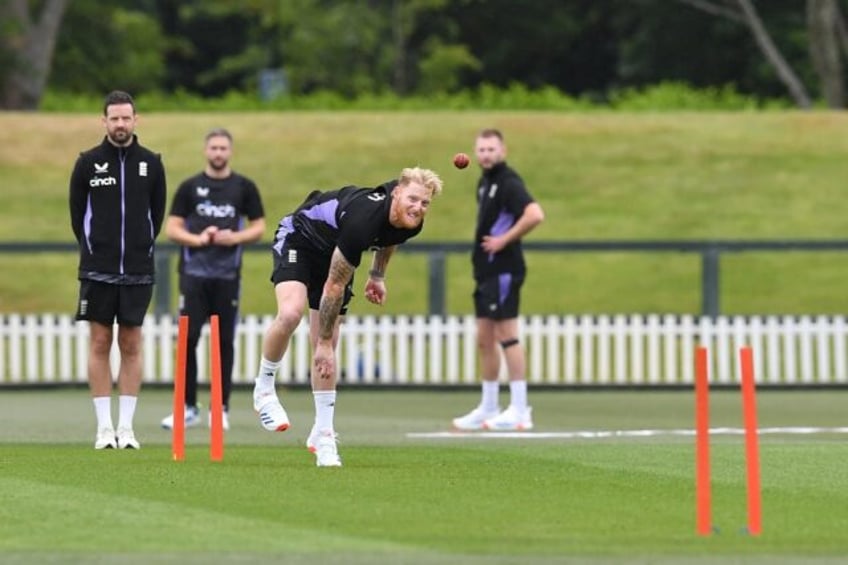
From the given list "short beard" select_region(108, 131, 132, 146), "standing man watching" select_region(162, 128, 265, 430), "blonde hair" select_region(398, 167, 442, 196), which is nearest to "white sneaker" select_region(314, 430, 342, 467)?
"blonde hair" select_region(398, 167, 442, 196)

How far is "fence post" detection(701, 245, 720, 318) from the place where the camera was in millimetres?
24203

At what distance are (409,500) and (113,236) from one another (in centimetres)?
396

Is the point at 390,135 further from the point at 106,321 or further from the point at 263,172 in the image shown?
the point at 106,321

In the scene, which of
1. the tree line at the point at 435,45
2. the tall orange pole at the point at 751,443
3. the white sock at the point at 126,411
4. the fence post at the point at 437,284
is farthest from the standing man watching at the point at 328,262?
the tree line at the point at 435,45

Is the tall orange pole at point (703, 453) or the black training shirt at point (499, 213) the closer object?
the tall orange pole at point (703, 453)

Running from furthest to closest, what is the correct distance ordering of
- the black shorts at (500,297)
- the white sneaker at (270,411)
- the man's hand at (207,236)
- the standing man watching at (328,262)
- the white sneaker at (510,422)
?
the black shorts at (500,297), the white sneaker at (510,422), the man's hand at (207,236), the white sneaker at (270,411), the standing man watching at (328,262)

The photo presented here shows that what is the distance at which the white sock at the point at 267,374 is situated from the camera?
13133 millimetres

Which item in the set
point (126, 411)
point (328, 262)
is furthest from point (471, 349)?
point (328, 262)

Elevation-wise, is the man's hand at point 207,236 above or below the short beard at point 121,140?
below

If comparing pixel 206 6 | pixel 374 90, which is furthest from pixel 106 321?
pixel 206 6

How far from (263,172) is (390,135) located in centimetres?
286

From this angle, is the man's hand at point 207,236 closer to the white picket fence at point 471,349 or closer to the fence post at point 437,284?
the white picket fence at point 471,349

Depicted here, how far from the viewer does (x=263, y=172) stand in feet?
113

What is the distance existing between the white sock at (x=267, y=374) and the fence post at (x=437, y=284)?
10.7 metres
